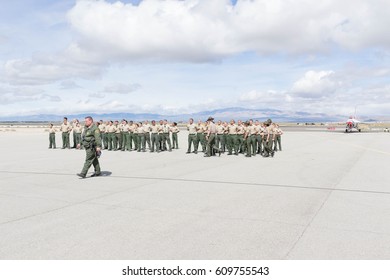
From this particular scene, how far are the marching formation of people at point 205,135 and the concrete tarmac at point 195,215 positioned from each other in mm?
6116

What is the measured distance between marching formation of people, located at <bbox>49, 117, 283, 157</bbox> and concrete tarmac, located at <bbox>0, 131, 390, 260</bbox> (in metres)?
6.12

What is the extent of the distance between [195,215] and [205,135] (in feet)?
41.6

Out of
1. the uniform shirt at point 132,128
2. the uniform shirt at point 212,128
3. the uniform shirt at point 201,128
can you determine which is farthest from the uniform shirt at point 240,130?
the uniform shirt at point 132,128

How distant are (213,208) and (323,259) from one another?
2.90 meters

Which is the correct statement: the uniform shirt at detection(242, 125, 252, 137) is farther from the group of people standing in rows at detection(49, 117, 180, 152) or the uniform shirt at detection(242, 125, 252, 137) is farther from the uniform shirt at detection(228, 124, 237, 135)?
the group of people standing in rows at detection(49, 117, 180, 152)

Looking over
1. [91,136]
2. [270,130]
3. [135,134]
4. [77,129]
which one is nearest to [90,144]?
[91,136]

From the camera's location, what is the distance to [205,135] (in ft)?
62.6

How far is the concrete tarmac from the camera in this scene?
15.6 feet

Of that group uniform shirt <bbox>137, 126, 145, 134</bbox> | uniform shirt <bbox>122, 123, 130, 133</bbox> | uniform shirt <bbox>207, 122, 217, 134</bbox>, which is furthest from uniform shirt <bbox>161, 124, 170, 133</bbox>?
uniform shirt <bbox>207, 122, 217, 134</bbox>

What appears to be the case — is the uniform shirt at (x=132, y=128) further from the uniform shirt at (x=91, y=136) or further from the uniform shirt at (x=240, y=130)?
the uniform shirt at (x=91, y=136)

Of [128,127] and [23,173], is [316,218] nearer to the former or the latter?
[23,173]

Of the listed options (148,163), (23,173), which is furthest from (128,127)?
(23,173)

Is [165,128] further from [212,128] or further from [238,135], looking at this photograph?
[238,135]

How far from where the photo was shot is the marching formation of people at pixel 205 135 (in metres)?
17.9
